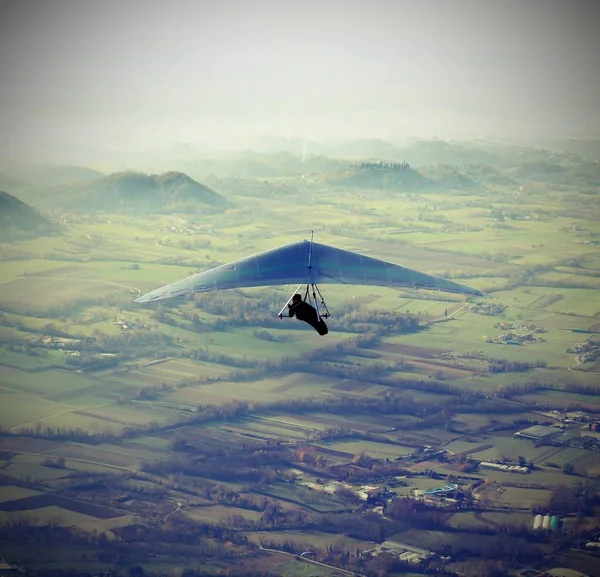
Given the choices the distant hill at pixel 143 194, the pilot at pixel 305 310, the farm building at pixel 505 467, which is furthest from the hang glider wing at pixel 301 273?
the distant hill at pixel 143 194

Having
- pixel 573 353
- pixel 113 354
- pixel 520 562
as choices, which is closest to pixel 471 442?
pixel 520 562

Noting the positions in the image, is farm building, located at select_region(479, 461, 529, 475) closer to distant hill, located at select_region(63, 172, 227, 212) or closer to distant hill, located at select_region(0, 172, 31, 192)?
distant hill, located at select_region(0, 172, 31, 192)

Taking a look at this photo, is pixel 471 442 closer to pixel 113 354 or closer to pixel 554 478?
pixel 554 478

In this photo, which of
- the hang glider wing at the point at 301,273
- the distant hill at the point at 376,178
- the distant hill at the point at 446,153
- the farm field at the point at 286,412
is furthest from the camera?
the distant hill at the point at 446,153

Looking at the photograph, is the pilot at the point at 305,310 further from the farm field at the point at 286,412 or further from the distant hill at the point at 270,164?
the distant hill at the point at 270,164

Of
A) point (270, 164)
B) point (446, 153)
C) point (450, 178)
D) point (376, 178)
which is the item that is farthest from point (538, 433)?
point (446, 153)

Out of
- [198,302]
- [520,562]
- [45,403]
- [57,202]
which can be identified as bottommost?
[520,562]
